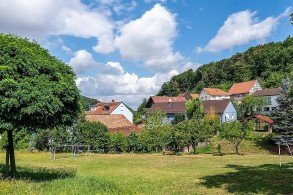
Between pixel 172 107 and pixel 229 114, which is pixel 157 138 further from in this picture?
pixel 172 107

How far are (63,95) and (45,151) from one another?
34540mm

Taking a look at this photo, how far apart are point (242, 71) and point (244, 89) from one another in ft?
92.4

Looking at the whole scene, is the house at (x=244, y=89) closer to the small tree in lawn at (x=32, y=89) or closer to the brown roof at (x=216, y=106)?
the brown roof at (x=216, y=106)

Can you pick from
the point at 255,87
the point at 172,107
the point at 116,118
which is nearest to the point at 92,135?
the point at 116,118

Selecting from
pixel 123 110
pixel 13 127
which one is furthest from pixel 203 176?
pixel 123 110

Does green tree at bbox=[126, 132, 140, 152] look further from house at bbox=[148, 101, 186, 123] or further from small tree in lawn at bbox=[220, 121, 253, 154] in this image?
house at bbox=[148, 101, 186, 123]

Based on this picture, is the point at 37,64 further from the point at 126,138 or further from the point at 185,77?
the point at 185,77

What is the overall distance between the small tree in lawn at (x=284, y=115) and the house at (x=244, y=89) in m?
59.0

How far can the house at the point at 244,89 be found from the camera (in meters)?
114

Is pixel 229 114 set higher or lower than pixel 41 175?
higher

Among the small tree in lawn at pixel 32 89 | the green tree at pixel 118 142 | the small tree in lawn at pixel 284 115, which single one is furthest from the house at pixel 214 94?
the small tree in lawn at pixel 32 89

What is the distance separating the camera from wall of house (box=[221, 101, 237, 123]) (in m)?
80.6

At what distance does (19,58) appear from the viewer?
17.2 metres

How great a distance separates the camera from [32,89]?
659 inches
